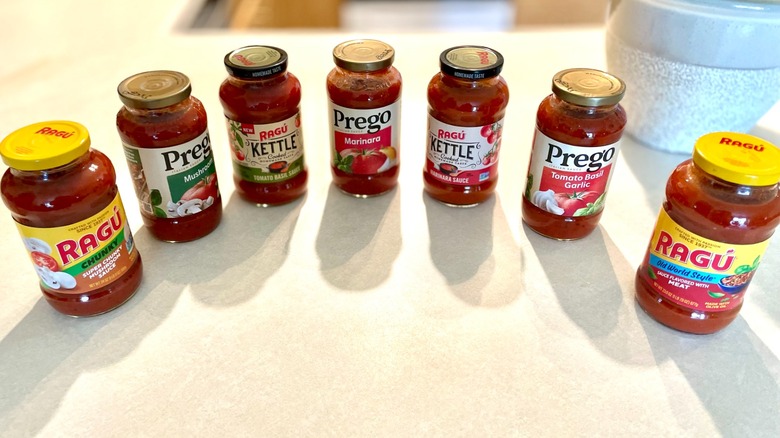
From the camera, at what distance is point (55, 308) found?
797 millimetres

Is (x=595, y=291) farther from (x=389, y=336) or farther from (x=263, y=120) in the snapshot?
(x=263, y=120)

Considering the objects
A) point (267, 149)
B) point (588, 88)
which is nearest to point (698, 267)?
point (588, 88)

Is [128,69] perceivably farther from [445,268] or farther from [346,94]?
[445,268]

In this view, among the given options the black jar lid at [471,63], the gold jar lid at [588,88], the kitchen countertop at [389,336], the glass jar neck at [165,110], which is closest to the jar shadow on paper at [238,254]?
the kitchen countertop at [389,336]

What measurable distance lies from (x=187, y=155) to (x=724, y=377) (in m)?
0.73

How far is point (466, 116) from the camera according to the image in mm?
913

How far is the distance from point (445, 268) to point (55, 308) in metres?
0.52

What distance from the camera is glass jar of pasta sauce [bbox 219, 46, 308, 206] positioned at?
891 millimetres

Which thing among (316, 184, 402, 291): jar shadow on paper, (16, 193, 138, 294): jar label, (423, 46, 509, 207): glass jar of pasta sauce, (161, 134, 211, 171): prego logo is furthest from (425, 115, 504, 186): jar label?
(16, 193, 138, 294): jar label

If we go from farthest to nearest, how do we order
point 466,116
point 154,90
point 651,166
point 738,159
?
point 651,166
point 466,116
point 154,90
point 738,159

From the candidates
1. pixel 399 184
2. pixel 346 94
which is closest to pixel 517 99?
pixel 399 184

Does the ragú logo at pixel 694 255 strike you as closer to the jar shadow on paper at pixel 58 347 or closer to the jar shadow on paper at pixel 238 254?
the jar shadow on paper at pixel 238 254

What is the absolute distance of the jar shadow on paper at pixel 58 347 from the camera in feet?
2.27

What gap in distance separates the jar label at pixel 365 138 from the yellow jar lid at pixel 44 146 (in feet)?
1.22
